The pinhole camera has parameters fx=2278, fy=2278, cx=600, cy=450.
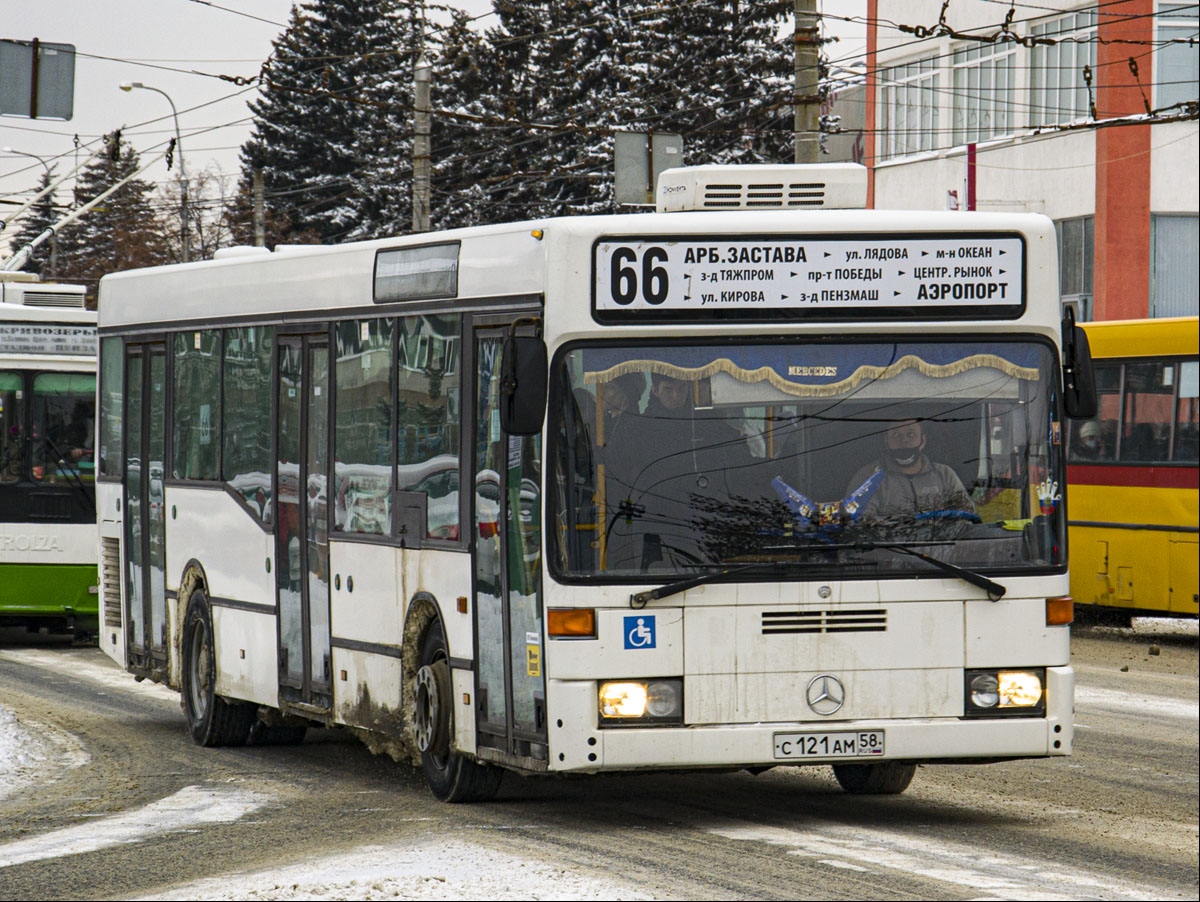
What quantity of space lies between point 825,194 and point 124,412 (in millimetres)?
6707

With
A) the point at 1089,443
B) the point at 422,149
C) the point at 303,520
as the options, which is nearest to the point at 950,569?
the point at 303,520

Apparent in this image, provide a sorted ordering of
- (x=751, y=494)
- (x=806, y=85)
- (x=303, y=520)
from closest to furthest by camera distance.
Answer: (x=751, y=494) < (x=303, y=520) < (x=806, y=85)

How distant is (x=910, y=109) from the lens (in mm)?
44469

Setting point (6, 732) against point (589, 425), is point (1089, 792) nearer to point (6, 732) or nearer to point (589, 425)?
point (589, 425)

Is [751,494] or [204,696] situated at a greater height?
[751,494]

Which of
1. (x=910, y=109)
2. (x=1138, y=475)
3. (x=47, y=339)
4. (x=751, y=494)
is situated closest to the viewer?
(x=751, y=494)

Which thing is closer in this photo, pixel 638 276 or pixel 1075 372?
pixel 638 276

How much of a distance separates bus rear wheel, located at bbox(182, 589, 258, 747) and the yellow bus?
8898mm

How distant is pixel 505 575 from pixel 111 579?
22.2 feet

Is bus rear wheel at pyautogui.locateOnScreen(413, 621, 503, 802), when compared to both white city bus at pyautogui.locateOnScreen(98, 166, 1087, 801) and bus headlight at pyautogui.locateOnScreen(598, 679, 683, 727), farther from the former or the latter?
bus headlight at pyautogui.locateOnScreen(598, 679, 683, 727)

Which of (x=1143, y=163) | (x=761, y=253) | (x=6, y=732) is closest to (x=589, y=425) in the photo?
(x=761, y=253)

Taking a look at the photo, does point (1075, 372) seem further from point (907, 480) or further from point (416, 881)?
point (416, 881)

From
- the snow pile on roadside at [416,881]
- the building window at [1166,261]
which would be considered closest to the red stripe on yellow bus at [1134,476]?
the snow pile on roadside at [416,881]

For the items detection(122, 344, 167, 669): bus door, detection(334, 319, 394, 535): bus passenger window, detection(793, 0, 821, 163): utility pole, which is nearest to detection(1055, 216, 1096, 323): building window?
detection(793, 0, 821, 163): utility pole
